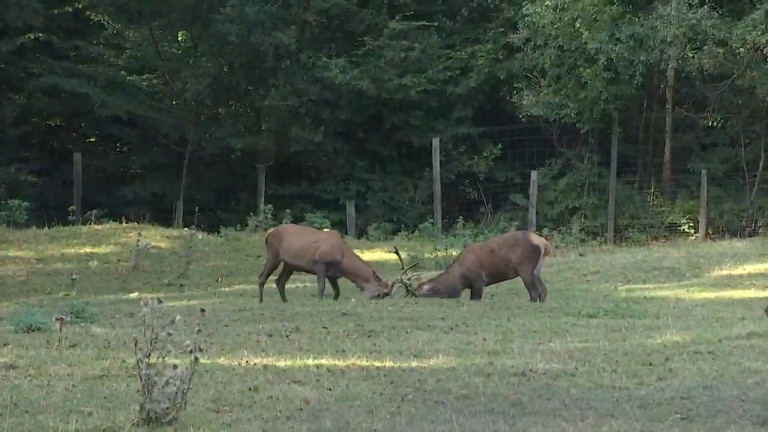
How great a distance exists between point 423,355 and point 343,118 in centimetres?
1725

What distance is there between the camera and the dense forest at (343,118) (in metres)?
24.5

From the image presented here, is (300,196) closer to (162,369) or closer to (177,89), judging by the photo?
(177,89)

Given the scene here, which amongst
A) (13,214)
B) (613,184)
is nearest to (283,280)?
(13,214)

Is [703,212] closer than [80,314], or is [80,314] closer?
[80,314]

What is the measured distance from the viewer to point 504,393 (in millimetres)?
7676

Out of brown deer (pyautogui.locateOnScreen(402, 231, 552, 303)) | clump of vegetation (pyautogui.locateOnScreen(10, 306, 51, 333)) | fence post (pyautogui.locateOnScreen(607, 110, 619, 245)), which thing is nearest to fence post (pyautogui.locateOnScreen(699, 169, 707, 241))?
fence post (pyautogui.locateOnScreen(607, 110, 619, 245))

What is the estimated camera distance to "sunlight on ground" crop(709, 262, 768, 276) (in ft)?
50.2

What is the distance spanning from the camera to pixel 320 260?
1376 cm

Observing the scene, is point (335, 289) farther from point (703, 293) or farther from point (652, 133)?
point (652, 133)

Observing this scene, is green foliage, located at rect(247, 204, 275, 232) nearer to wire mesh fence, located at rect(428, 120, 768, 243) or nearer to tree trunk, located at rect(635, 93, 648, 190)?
wire mesh fence, located at rect(428, 120, 768, 243)

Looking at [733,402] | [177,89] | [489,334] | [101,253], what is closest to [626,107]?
[177,89]

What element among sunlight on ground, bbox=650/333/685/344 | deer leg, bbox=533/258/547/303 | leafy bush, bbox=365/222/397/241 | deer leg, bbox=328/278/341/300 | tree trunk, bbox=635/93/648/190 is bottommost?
leafy bush, bbox=365/222/397/241

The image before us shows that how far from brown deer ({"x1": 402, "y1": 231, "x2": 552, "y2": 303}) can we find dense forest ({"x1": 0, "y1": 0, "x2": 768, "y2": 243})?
32.2 feet

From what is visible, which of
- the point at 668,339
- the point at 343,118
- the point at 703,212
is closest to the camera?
the point at 668,339
